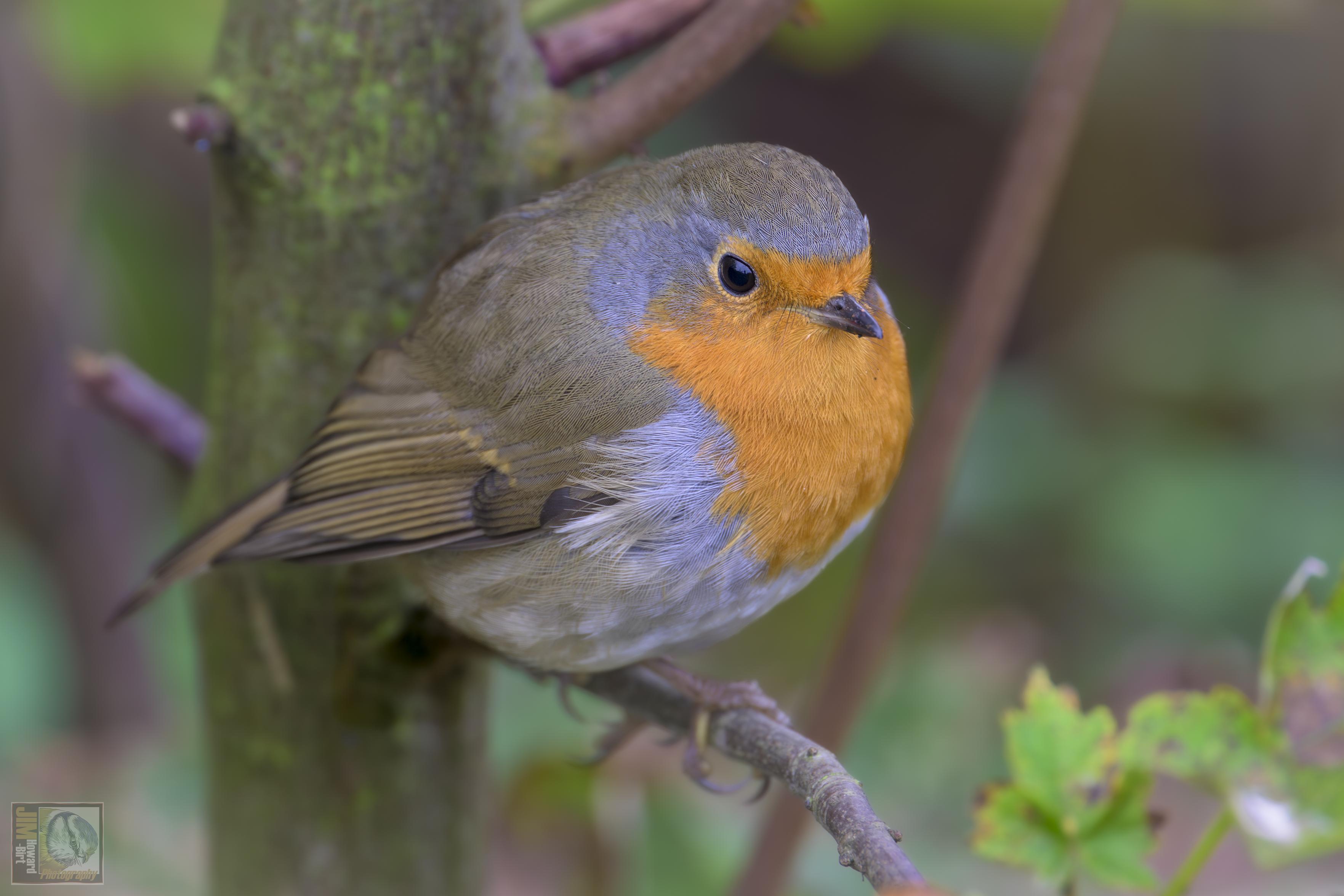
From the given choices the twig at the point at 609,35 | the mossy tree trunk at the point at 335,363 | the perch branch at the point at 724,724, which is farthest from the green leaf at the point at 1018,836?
the twig at the point at 609,35

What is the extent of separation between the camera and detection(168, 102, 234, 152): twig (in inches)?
71.9

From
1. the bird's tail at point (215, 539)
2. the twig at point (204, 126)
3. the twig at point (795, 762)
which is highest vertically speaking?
the twig at point (204, 126)

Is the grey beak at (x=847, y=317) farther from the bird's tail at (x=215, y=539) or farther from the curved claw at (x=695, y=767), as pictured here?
the bird's tail at (x=215, y=539)

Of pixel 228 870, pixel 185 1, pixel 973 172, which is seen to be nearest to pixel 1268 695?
pixel 228 870

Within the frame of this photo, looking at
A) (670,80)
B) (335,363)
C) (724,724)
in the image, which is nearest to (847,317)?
(670,80)

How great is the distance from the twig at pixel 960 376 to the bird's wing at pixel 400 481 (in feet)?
1.79

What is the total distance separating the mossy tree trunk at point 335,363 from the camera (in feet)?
6.36

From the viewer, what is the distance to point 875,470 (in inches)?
80.2

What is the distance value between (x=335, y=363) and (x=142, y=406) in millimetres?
457

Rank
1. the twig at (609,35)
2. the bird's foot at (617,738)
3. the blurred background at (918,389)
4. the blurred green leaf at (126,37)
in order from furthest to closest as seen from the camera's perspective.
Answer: the blurred background at (918,389)
the blurred green leaf at (126,37)
the bird's foot at (617,738)
the twig at (609,35)

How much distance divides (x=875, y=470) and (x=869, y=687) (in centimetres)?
43

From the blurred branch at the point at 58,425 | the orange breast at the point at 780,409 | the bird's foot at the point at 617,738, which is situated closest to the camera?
the orange breast at the point at 780,409

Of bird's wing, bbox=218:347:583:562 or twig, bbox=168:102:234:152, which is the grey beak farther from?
twig, bbox=168:102:234:152

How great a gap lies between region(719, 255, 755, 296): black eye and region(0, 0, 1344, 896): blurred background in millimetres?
570
